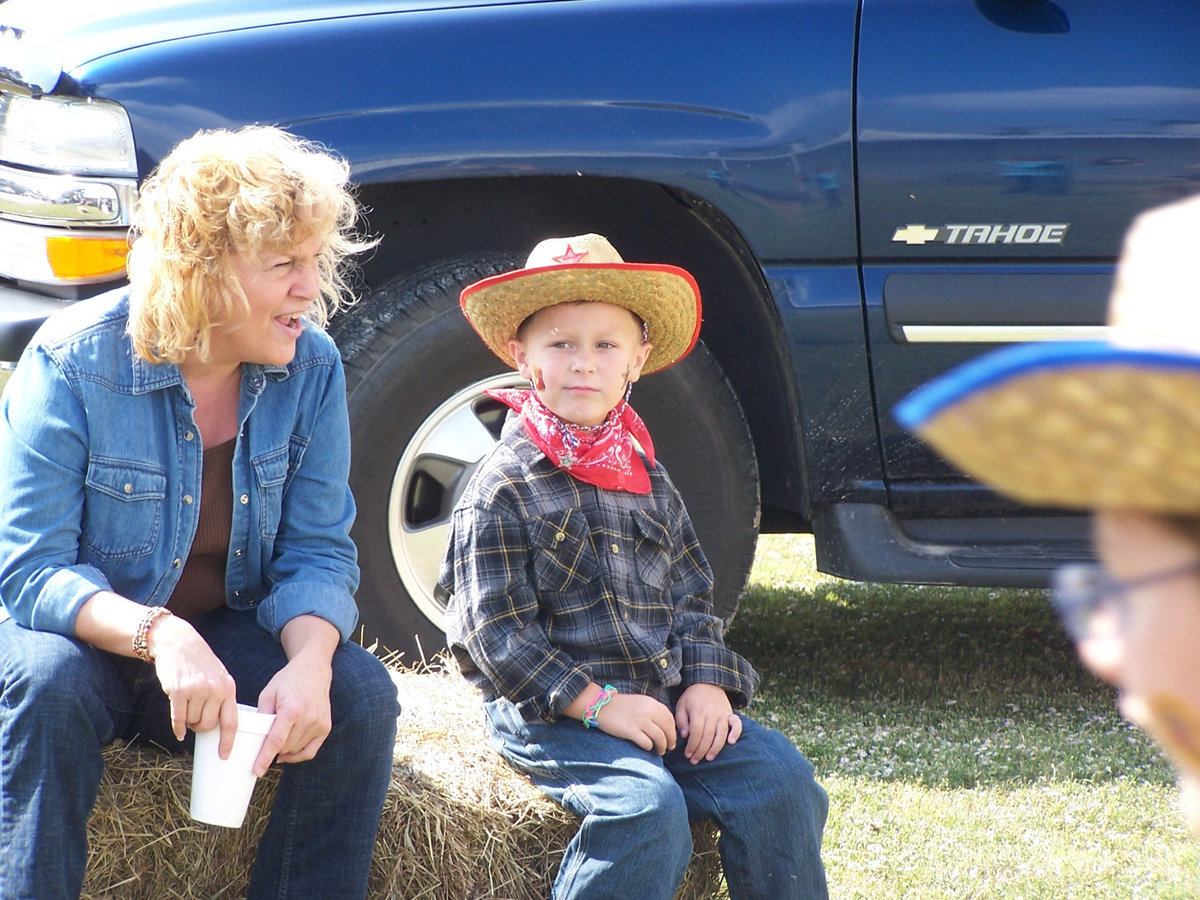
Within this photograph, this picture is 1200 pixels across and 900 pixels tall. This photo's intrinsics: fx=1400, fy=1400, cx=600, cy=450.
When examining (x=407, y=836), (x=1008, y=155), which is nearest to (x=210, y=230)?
(x=407, y=836)

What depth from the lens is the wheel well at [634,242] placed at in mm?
3516

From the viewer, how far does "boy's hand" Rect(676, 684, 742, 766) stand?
2516mm

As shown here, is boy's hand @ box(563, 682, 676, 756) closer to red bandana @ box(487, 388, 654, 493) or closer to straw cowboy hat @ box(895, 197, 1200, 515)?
red bandana @ box(487, 388, 654, 493)

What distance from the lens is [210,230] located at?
2.41 metres

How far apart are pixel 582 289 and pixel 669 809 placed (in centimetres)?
99

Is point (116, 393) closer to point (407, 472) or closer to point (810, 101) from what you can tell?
point (407, 472)

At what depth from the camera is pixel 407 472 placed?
348cm

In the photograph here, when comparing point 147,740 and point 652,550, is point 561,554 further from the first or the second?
point 147,740

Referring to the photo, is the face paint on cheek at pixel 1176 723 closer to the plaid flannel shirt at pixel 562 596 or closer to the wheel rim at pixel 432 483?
the plaid flannel shirt at pixel 562 596

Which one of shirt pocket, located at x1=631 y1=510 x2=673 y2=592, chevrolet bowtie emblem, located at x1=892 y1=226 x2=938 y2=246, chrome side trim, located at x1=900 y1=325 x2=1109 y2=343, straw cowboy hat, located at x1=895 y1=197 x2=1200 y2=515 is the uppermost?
straw cowboy hat, located at x1=895 y1=197 x2=1200 y2=515

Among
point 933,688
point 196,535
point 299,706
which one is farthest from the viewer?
point 933,688

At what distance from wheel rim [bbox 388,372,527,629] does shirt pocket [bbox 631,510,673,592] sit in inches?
36.0

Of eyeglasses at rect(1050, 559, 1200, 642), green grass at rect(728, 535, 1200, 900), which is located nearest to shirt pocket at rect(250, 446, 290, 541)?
green grass at rect(728, 535, 1200, 900)

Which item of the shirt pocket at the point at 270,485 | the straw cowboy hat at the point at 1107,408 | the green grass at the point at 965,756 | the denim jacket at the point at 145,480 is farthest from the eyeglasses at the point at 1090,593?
the green grass at the point at 965,756
